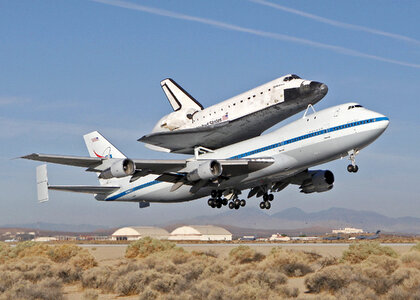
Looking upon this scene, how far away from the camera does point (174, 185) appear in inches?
1714

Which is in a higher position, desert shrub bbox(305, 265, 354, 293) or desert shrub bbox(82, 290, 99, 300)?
desert shrub bbox(82, 290, 99, 300)

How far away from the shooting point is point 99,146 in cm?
5669

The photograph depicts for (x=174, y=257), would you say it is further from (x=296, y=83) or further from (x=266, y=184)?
(x=296, y=83)

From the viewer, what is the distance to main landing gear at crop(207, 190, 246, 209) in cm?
4588

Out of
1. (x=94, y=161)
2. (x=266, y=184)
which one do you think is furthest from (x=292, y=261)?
(x=94, y=161)

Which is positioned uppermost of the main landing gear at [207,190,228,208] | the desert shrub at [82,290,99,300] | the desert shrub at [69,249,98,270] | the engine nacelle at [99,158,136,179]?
the engine nacelle at [99,158,136,179]

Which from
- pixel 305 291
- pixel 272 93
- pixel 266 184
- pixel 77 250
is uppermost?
pixel 272 93

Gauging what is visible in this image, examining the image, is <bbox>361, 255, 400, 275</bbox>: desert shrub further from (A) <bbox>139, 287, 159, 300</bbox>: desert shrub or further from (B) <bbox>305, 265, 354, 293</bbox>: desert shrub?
(A) <bbox>139, 287, 159, 300</bbox>: desert shrub

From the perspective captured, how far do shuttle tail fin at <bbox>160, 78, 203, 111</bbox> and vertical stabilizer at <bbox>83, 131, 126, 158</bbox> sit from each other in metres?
8.01

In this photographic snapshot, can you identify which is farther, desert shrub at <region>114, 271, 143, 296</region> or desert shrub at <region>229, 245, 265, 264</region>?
desert shrub at <region>229, 245, 265, 264</region>

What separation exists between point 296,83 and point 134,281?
16411 millimetres

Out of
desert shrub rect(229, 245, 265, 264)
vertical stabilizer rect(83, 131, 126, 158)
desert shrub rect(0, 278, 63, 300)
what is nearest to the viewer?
desert shrub rect(0, 278, 63, 300)

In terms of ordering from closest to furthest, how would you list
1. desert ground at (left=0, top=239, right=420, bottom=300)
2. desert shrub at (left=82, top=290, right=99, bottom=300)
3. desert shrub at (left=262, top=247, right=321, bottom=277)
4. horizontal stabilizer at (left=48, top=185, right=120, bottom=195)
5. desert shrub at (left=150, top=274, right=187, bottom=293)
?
desert ground at (left=0, top=239, right=420, bottom=300) < desert shrub at (left=82, top=290, right=99, bottom=300) < desert shrub at (left=150, top=274, right=187, bottom=293) < desert shrub at (left=262, top=247, right=321, bottom=277) < horizontal stabilizer at (left=48, top=185, right=120, bottom=195)

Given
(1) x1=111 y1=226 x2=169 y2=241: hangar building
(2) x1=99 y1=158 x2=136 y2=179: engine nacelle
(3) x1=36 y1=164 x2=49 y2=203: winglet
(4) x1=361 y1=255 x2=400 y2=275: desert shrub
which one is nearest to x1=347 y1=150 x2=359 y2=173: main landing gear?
(4) x1=361 y1=255 x2=400 y2=275: desert shrub
